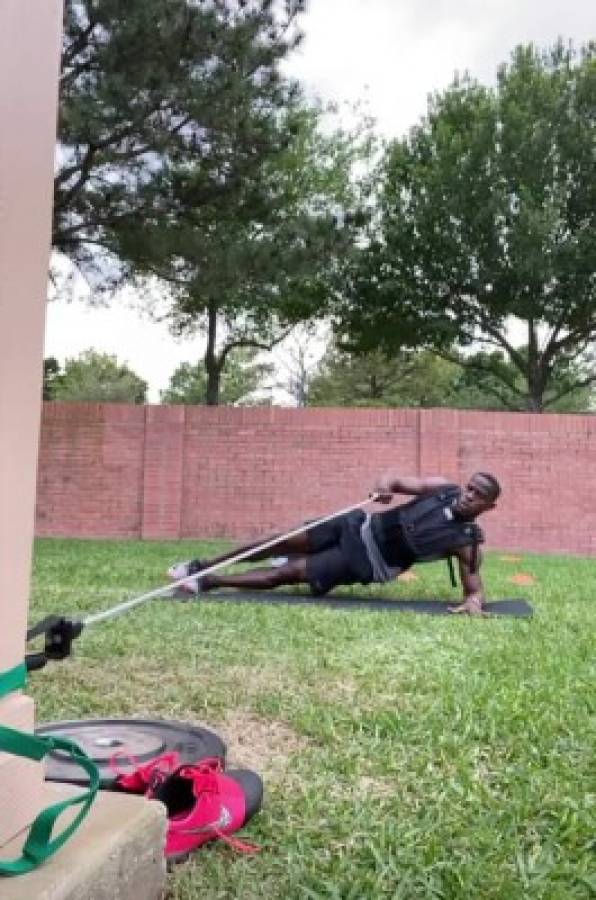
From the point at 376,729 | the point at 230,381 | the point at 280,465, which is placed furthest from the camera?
the point at 230,381

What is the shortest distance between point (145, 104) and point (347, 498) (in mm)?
5874

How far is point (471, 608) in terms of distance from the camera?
16.9 ft

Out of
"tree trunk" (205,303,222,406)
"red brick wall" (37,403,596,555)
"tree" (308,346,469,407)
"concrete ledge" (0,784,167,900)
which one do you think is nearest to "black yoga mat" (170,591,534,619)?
"concrete ledge" (0,784,167,900)

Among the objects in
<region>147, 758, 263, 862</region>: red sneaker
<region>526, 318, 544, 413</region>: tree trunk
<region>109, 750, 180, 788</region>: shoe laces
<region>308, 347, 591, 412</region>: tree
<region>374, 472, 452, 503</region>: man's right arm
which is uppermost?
<region>308, 347, 591, 412</region>: tree

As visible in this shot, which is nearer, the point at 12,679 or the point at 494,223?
the point at 12,679

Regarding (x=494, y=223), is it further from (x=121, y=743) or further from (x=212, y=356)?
(x=121, y=743)

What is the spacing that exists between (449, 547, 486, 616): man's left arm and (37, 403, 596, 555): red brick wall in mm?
6812

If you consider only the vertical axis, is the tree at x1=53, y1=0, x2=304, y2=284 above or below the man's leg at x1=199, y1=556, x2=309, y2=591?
above

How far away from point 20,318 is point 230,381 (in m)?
35.7

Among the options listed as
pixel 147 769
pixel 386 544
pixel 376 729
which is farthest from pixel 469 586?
pixel 147 769

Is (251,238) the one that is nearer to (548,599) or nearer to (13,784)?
(548,599)

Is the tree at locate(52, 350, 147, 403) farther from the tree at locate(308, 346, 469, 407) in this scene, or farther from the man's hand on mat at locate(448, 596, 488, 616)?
the man's hand on mat at locate(448, 596, 488, 616)

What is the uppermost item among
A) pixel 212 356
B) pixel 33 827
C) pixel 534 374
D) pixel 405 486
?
pixel 212 356

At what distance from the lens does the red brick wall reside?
488 inches
